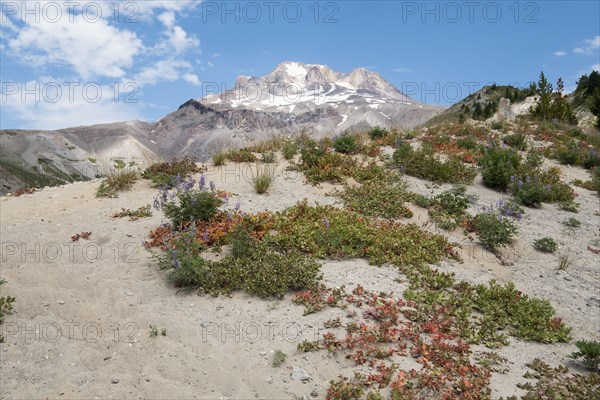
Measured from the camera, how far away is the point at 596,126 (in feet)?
82.3

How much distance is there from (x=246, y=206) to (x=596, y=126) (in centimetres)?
2279

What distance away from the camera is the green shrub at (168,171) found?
1224 centimetres

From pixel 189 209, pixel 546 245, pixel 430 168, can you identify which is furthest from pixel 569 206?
pixel 189 209

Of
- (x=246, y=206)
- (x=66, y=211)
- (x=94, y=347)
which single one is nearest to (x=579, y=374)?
(x=94, y=347)

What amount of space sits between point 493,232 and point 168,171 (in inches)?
333

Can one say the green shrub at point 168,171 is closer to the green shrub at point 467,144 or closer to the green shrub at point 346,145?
the green shrub at point 346,145

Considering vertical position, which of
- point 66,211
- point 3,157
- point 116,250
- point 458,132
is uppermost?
point 3,157

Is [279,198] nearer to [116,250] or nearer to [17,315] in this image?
[116,250]

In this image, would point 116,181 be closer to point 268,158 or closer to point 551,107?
point 268,158

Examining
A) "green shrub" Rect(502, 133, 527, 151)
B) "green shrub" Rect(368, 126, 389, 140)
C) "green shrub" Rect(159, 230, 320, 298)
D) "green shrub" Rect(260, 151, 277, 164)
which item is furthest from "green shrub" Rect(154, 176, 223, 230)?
"green shrub" Rect(502, 133, 527, 151)

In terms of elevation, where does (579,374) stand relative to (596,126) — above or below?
below

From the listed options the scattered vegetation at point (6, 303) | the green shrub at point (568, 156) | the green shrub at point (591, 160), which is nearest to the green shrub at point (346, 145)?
the green shrub at point (568, 156)

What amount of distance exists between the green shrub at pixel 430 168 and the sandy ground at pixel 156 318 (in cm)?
313

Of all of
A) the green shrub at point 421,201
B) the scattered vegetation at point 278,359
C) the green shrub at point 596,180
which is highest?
the green shrub at point 596,180
